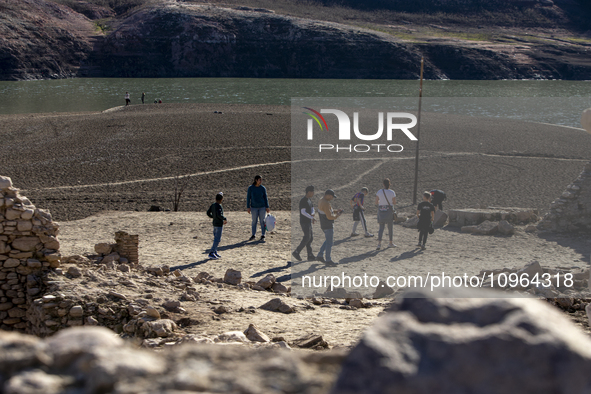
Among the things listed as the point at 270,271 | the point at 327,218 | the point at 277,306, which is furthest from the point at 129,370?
the point at 327,218

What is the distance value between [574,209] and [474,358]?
478 inches

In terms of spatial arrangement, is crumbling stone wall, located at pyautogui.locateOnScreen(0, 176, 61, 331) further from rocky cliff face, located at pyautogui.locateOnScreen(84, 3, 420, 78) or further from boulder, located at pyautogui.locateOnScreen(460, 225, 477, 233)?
rocky cliff face, located at pyautogui.locateOnScreen(84, 3, 420, 78)

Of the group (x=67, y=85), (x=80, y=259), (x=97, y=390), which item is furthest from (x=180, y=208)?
(x=67, y=85)

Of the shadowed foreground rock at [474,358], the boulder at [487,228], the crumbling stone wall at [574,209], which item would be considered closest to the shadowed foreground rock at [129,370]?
the shadowed foreground rock at [474,358]

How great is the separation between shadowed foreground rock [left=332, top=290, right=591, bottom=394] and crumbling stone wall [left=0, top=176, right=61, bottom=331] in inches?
265

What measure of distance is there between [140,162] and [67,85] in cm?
5572

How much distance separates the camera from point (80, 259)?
840 cm

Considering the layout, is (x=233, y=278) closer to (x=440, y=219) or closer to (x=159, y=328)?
(x=159, y=328)

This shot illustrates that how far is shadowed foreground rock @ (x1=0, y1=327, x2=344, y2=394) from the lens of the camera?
1549 millimetres

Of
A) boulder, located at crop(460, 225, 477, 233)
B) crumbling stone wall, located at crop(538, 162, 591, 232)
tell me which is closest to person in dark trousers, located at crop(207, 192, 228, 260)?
boulder, located at crop(460, 225, 477, 233)

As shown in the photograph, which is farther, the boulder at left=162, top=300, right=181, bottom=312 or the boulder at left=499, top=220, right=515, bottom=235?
the boulder at left=499, top=220, right=515, bottom=235

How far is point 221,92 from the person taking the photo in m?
60.6

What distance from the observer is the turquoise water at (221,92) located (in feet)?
164

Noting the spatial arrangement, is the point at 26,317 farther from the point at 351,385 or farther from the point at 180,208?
the point at 180,208
